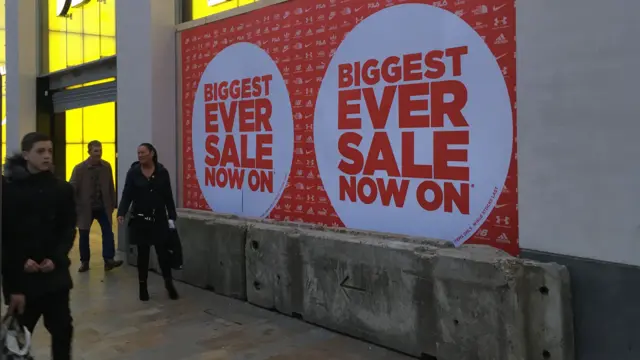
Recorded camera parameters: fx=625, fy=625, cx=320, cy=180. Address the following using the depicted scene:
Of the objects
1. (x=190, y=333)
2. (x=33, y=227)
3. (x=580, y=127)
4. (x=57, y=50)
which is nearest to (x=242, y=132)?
(x=190, y=333)

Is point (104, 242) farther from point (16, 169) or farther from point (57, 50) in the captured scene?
point (57, 50)

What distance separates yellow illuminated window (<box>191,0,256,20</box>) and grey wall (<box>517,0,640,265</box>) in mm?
4300

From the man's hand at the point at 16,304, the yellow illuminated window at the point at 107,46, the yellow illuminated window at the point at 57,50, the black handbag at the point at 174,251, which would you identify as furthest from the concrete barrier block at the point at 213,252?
the yellow illuminated window at the point at 57,50

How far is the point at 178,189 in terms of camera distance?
8.72 metres

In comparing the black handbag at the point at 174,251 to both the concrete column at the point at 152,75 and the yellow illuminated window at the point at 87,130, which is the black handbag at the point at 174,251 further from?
the yellow illuminated window at the point at 87,130

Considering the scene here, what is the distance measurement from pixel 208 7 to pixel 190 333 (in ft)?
15.6

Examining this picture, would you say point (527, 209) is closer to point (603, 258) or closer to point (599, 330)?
point (603, 258)

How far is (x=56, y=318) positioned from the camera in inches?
153

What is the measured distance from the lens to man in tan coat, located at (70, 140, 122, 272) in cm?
816

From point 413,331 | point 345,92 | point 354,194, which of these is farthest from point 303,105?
point 413,331

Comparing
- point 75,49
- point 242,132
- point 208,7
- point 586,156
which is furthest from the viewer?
point 75,49

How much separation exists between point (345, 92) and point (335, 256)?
65.1 inches

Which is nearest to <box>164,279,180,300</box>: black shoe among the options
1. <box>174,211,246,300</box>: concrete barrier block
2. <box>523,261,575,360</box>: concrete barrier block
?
<box>174,211,246,300</box>: concrete barrier block

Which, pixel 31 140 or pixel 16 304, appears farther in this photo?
pixel 31 140
